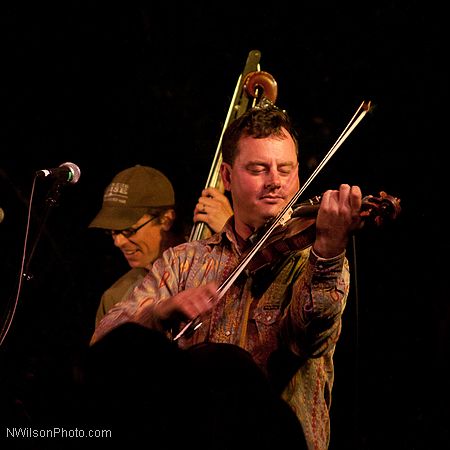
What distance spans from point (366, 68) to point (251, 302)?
6.82 feet

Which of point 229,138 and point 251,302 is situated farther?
point 229,138

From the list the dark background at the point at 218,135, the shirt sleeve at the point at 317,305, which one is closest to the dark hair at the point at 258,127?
the shirt sleeve at the point at 317,305

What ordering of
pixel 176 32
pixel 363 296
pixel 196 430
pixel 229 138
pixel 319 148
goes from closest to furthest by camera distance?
pixel 196 430 < pixel 229 138 < pixel 363 296 < pixel 319 148 < pixel 176 32

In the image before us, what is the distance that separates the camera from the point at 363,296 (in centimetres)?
384

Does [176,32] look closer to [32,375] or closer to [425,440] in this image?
[32,375]

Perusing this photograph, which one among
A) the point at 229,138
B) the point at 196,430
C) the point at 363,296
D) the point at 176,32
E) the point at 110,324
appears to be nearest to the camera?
the point at 196,430

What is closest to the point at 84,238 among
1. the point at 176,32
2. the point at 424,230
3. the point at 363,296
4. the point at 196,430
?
the point at 176,32

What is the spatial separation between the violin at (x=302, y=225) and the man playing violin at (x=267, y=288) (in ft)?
0.10

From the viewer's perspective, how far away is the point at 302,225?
7.27ft

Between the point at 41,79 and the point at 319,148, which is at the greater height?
the point at 41,79

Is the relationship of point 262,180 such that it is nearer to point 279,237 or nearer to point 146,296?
point 279,237

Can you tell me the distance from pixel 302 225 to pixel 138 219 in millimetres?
1626

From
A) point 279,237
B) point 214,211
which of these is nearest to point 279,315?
point 279,237

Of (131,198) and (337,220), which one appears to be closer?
(337,220)
